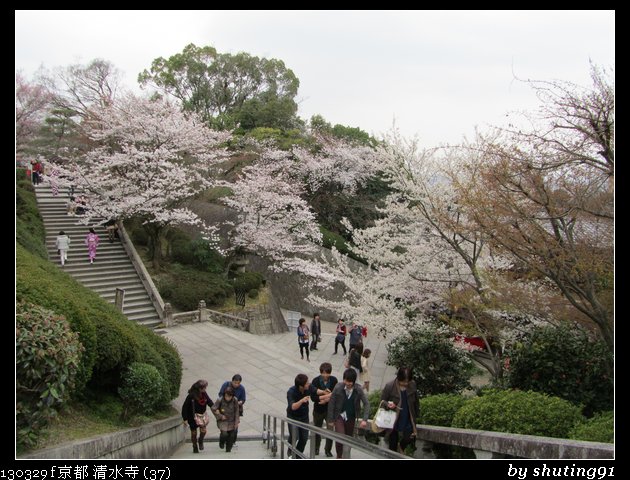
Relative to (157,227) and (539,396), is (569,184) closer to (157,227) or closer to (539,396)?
(539,396)

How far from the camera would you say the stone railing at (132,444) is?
5648mm

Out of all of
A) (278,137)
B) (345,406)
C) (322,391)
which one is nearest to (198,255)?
(278,137)

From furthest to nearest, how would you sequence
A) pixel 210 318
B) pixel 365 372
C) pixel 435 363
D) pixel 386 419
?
pixel 210 318, pixel 365 372, pixel 435 363, pixel 386 419

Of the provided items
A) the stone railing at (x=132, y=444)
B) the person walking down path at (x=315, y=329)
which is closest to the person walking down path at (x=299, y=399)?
the stone railing at (x=132, y=444)

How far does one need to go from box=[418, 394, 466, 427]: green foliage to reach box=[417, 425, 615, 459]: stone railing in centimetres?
73

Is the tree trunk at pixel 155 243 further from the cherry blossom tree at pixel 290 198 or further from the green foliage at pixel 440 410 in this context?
the green foliage at pixel 440 410

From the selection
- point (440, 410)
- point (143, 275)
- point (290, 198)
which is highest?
point (290, 198)

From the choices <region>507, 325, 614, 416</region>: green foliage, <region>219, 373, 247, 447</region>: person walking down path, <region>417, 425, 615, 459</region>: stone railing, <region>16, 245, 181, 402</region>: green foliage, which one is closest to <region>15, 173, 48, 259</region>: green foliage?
<region>16, 245, 181, 402</region>: green foliage

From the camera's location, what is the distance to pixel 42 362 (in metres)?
5.40

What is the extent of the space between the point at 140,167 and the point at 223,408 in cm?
1429

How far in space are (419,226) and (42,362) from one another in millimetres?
10341

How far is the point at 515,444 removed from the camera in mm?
5359

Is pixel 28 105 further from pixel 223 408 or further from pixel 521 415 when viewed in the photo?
pixel 521 415

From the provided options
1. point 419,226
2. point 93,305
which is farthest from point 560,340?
point 93,305
